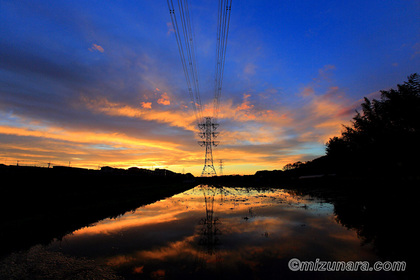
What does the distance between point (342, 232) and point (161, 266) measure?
9.51 metres

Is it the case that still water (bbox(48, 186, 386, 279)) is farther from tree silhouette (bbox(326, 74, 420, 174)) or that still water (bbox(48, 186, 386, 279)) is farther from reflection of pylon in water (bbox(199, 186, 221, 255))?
tree silhouette (bbox(326, 74, 420, 174))

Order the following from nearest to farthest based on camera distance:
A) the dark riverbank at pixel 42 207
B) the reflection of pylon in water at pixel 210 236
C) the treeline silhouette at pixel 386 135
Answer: the reflection of pylon in water at pixel 210 236 → the dark riverbank at pixel 42 207 → the treeline silhouette at pixel 386 135

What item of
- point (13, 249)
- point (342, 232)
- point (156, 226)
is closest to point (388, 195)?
point (342, 232)

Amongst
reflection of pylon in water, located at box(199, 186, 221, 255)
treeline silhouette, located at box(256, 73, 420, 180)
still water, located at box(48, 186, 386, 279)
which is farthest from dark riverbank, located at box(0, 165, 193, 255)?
treeline silhouette, located at box(256, 73, 420, 180)

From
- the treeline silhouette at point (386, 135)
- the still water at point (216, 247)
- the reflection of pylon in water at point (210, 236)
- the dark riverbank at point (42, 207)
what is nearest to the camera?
the still water at point (216, 247)

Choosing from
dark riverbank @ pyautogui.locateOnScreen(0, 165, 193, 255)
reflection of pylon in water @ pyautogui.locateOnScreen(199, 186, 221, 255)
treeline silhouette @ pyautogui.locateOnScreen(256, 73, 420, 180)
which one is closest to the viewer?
reflection of pylon in water @ pyautogui.locateOnScreen(199, 186, 221, 255)

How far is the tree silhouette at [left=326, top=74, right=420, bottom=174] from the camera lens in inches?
1366

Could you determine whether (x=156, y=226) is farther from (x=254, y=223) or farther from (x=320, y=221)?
(x=320, y=221)

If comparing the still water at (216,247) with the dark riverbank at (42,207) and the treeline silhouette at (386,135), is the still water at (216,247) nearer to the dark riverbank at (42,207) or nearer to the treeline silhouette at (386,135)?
the dark riverbank at (42,207)

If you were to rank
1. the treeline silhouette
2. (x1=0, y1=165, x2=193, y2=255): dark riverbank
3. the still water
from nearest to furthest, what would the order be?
1. the still water
2. (x1=0, y1=165, x2=193, y2=255): dark riverbank
3. the treeline silhouette

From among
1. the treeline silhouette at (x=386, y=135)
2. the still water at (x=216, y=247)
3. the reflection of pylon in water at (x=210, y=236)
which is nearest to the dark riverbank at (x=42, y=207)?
the still water at (x=216, y=247)

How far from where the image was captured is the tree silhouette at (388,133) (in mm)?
34688

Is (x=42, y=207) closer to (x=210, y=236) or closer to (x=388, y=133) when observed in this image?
(x=210, y=236)

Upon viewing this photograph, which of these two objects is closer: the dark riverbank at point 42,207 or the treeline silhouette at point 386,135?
the dark riverbank at point 42,207
